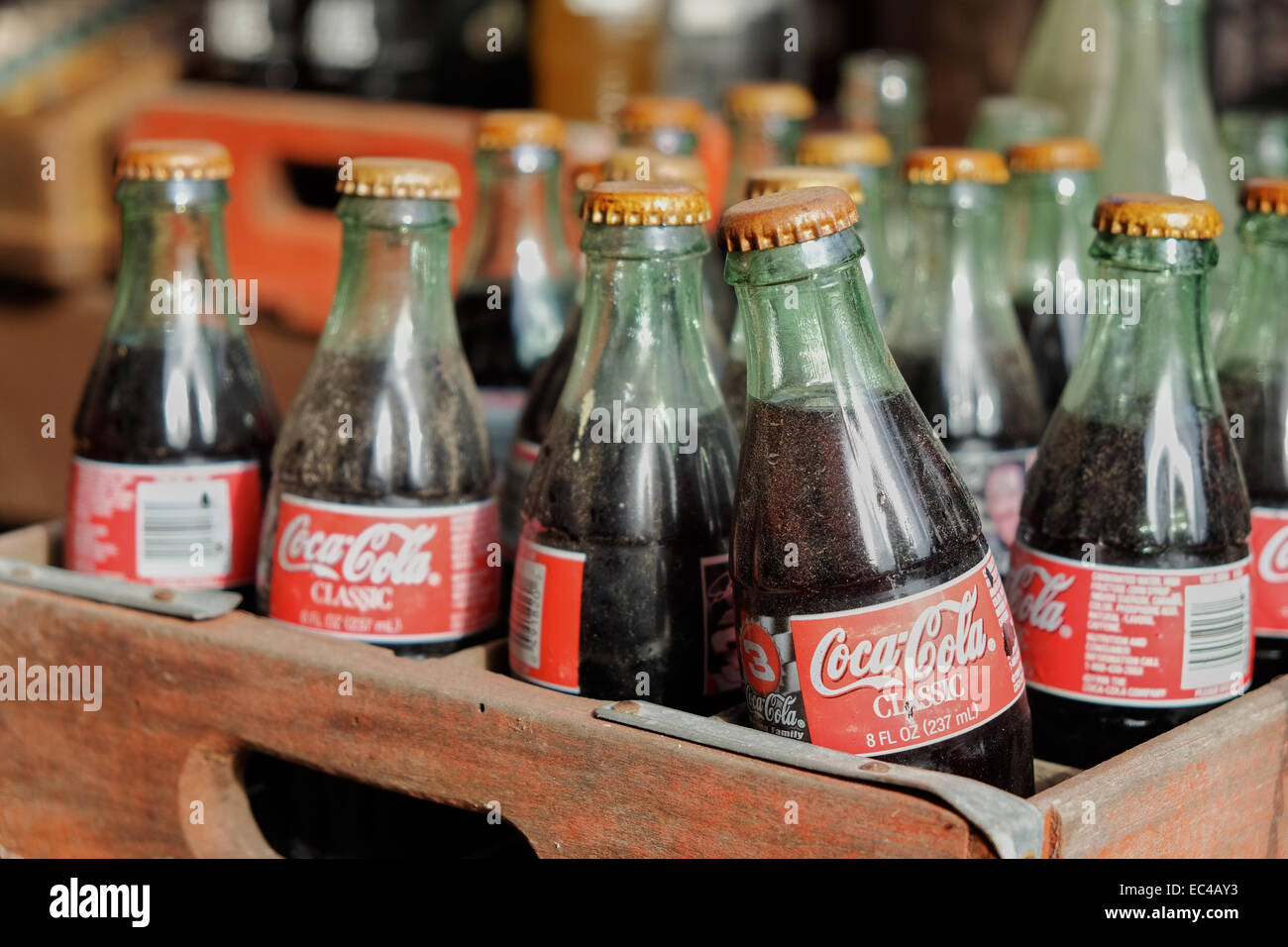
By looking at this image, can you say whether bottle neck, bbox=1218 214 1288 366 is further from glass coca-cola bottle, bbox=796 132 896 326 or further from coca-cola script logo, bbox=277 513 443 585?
coca-cola script logo, bbox=277 513 443 585

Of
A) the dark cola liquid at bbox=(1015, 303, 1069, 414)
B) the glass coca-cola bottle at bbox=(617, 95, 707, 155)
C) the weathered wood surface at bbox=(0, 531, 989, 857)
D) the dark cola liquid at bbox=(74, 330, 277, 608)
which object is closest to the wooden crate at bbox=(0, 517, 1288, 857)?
the weathered wood surface at bbox=(0, 531, 989, 857)

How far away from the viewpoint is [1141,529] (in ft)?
2.52

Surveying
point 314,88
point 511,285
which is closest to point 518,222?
point 511,285

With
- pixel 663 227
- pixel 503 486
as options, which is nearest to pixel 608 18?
pixel 503 486

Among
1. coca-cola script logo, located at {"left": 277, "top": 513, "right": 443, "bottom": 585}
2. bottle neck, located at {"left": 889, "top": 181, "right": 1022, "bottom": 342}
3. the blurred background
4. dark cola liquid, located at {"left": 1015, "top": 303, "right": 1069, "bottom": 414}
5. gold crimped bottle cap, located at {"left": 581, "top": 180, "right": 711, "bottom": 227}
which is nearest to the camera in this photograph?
gold crimped bottle cap, located at {"left": 581, "top": 180, "right": 711, "bottom": 227}

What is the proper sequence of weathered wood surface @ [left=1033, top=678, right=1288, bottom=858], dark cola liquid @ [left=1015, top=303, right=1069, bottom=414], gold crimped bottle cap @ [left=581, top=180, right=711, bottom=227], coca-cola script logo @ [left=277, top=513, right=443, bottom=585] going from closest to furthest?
weathered wood surface @ [left=1033, top=678, right=1288, bottom=858] < gold crimped bottle cap @ [left=581, top=180, right=711, bottom=227] < coca-cola script logo @ [left=277, top=513, right=443, bottom=585] < dark cola liquid @ [left=1015, top=303, right=1069, bottom=414]

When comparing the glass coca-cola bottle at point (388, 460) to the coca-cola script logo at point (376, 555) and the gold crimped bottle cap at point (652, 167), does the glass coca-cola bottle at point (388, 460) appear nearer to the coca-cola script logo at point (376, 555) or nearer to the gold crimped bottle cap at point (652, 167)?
the coca-cola script logo at point (376, 555)

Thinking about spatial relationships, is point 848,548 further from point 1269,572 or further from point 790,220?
point 1269,572

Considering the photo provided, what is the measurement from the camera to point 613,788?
2.34 ft

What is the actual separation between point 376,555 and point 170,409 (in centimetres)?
20

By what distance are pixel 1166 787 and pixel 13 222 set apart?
6.60ft

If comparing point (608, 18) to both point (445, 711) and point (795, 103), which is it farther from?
point (445, 711)

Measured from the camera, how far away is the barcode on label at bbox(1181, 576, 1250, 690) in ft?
2.48

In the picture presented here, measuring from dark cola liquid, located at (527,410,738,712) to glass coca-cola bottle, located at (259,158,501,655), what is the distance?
0.28ft
